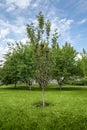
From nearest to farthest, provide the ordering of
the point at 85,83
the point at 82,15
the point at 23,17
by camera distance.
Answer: the point at 23,17, the point at 82,15, the point at 85,83

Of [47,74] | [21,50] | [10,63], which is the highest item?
[21,50]

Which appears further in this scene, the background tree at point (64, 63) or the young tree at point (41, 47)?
the background tree at point (64, 63)

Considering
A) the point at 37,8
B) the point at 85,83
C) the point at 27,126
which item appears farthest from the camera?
the point at 85,83

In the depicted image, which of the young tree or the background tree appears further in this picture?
the background tree

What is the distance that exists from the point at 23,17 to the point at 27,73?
18.1 meters

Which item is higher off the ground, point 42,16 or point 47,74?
point 42,16

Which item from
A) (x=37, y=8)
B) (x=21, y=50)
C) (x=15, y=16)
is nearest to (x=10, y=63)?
(x=21, y=50)

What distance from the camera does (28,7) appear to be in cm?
1523

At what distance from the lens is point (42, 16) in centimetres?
1543

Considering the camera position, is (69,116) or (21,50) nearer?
(69,116)

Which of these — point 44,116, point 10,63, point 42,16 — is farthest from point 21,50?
point 44,116

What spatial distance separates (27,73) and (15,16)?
58.1 feet

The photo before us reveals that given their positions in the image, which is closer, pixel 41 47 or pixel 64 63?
pixel 41 47

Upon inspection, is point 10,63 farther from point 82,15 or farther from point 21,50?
point 82,15
